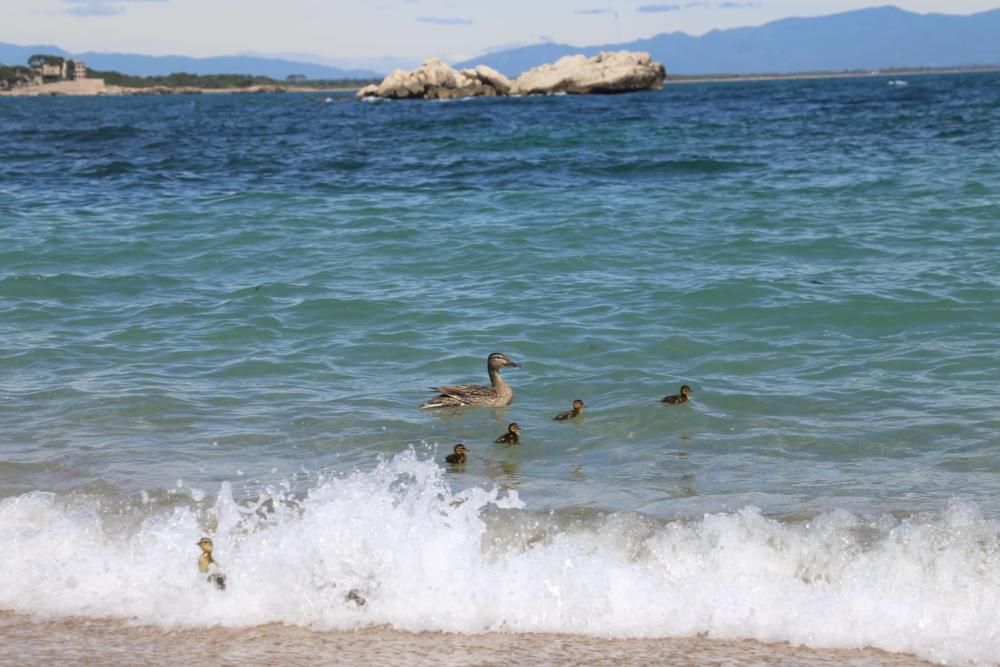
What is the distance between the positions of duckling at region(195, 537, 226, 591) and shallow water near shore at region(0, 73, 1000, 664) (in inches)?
2.3

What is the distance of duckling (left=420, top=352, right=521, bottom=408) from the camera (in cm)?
959

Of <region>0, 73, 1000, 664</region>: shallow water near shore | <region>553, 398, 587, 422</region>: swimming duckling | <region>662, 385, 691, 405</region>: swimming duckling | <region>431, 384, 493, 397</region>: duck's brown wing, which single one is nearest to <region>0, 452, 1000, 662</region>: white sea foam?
<region>0, 73, 1000, 664</region>: shallow water near shore

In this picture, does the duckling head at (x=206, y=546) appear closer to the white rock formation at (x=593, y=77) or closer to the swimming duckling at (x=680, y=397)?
the swimming duckling at (x=680, y=397)

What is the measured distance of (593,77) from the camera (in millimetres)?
87062

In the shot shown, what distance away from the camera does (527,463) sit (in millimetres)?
8289

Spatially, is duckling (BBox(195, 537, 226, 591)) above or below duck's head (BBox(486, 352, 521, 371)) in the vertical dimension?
below

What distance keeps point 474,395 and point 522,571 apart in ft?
11.7

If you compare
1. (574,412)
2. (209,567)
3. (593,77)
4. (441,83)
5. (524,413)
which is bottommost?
(209,567)

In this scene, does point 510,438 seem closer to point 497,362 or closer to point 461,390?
point 461,390

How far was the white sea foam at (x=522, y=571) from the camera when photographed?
5.75 m

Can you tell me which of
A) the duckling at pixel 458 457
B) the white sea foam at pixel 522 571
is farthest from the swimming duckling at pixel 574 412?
the white sea foam at pixel 522 571

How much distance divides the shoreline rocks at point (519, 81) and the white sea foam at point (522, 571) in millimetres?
81657

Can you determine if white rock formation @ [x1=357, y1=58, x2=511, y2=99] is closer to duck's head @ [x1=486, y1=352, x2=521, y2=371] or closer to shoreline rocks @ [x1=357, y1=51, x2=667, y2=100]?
shoreline rocks @ [x1=357, y1=51, x2=667, y2=100]

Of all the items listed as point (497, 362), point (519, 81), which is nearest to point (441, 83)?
point (519, 81)
